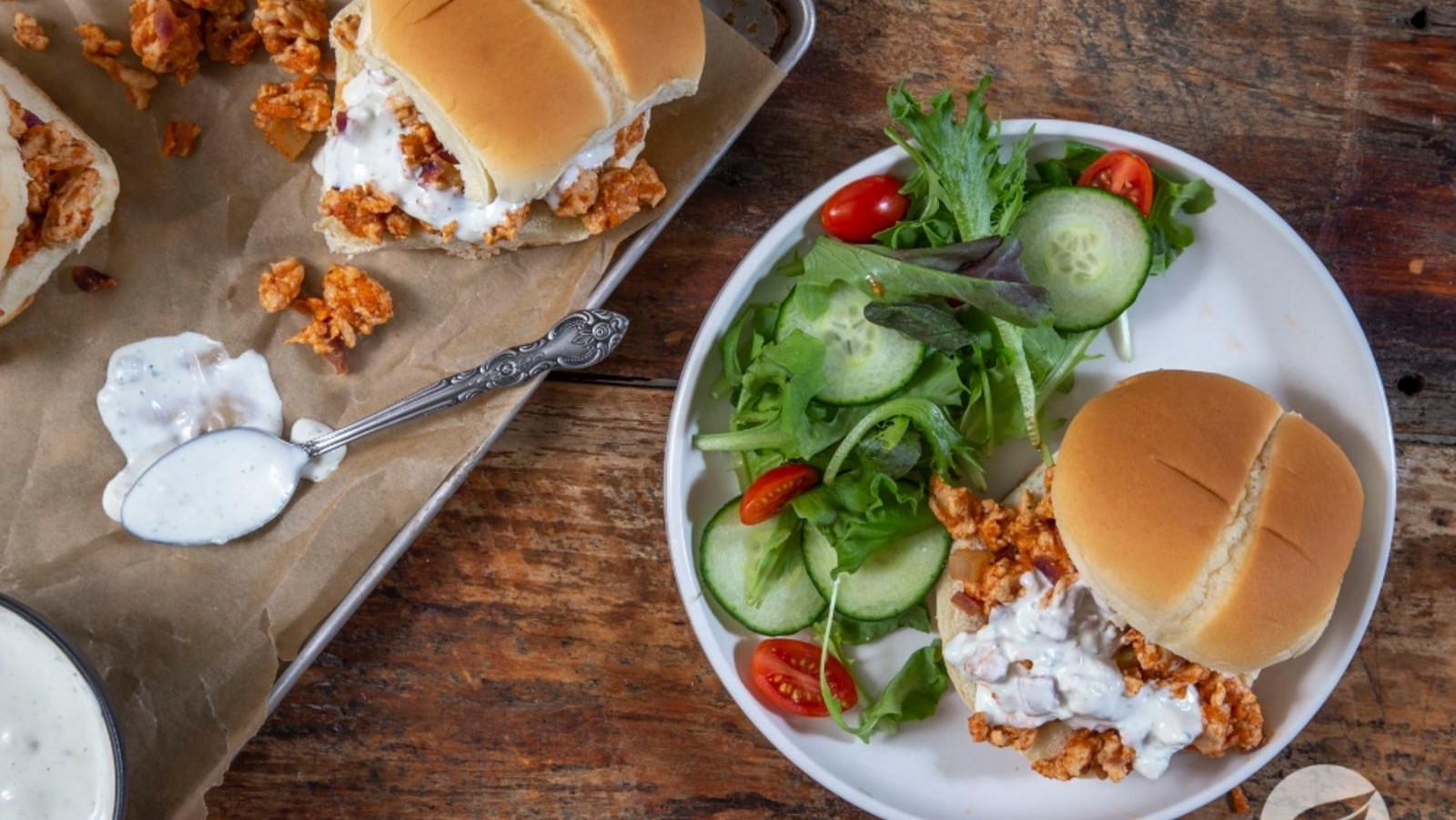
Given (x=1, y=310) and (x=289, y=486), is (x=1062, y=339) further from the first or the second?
(x=1, y=310)

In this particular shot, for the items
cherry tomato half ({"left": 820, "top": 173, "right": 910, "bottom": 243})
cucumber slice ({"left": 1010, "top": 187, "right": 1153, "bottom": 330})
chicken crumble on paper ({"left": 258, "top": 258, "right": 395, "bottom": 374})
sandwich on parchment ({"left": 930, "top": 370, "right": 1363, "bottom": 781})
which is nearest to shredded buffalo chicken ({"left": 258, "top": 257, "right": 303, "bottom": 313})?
chicken crumble on paper ({"left": 258, "top": 258, "right": 395, "bottom": 374})

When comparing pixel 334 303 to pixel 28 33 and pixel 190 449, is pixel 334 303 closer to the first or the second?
pixel 190 449

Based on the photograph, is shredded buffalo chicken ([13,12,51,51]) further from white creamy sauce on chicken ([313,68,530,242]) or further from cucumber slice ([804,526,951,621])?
cucumber slice ([804,526,951,621])

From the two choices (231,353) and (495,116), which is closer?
(495,116)

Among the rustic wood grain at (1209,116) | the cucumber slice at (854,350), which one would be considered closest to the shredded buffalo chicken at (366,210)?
the rustic wood grain at (1209,116)

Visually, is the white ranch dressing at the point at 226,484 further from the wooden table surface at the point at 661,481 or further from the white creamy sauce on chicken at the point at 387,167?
the white creamy sauce on chicken at the point at 387,167

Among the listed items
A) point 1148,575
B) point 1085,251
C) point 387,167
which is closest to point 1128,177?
point 1085,251

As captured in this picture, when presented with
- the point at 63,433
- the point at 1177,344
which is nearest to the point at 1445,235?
the point at 1177,344
